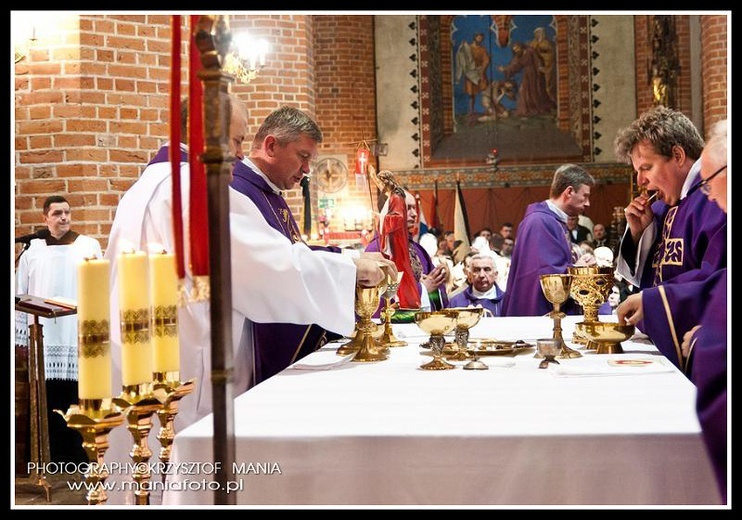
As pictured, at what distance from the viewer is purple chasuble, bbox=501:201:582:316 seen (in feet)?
17.8

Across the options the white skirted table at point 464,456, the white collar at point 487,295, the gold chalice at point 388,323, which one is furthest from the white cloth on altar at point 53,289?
the white skirted table at point 464,456

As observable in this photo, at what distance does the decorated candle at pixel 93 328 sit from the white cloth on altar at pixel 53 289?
4263 mm

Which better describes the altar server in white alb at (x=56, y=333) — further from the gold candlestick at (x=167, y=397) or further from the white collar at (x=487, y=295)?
the gold candlestick at (x=167, y=397)

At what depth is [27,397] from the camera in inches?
205

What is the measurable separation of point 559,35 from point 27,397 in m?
13.9

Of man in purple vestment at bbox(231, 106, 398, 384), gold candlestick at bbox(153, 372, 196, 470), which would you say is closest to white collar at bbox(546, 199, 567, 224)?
man in purple vestment at bbox(231, 106, 398, 384)

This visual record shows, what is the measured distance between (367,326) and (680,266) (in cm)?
128

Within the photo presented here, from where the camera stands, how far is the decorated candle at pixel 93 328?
1458mm

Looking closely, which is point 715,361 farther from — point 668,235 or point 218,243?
point 668,235

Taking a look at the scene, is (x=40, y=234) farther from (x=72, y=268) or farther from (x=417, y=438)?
(x=417, y=438)

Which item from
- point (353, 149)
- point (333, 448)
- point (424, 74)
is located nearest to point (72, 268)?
point (333, 448)

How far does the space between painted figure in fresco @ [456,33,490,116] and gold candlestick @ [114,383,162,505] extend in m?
15.7

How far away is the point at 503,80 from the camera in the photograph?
1695cm

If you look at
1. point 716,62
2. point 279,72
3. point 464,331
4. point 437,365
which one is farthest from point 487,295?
point 716,62
